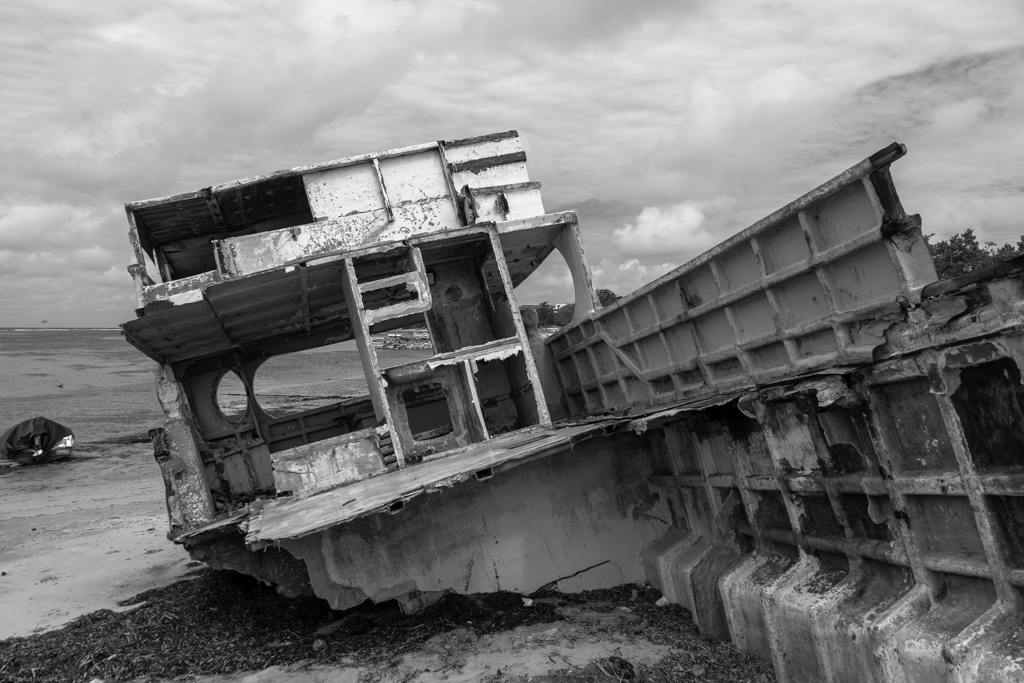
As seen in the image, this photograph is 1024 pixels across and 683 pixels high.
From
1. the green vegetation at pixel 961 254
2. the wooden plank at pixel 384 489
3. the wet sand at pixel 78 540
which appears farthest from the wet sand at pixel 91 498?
the green vegetation at pixel 961 254

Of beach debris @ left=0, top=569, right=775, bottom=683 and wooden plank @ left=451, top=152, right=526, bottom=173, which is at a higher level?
wooden plank @ left=451, top=152, right=526, bottom=173

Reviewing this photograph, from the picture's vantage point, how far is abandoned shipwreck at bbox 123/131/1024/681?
13.2 ft

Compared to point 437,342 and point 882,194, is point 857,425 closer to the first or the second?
A: point 882,194

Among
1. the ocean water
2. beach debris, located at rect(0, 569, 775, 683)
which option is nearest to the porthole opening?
the ocean water

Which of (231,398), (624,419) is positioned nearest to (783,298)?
(624,419)

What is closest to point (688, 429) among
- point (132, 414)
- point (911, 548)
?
point (911, 548)

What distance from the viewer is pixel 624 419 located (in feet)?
19.9

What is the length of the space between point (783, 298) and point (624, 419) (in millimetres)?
1567

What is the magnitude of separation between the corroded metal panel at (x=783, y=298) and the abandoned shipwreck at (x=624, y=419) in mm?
23

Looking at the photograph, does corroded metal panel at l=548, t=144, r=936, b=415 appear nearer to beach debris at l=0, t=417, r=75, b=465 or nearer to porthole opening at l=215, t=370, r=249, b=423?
porthole opening at l=215, t=370, r=249, b=423

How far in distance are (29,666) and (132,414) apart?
22.5m

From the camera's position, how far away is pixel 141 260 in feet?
27.6

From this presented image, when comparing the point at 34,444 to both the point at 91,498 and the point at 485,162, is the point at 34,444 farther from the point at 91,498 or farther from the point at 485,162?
the point at 485,162

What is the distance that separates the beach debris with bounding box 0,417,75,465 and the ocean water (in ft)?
4.50
